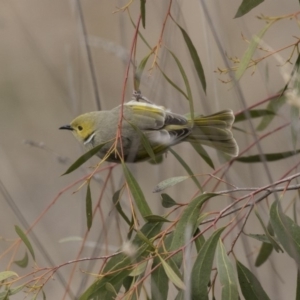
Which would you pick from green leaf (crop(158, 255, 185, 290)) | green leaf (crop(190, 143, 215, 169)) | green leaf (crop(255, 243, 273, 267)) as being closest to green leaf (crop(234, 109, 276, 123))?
green leaf (crop(190, 143, 215, 169))

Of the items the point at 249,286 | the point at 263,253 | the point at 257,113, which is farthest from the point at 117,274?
the point at 257,113

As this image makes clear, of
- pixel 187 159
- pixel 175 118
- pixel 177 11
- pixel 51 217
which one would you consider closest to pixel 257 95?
pixel 187 159

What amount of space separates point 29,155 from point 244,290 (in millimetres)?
4439

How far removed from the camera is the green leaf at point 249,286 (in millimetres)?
1534

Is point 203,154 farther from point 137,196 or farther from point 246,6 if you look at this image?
point 246,6

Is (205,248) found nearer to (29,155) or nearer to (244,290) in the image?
(244,290)

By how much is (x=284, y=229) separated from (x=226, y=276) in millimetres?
156

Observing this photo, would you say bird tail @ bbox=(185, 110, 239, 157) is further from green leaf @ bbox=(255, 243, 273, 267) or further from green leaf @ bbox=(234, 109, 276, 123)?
green leaf @ bbox=(255, 243, 273, 267)

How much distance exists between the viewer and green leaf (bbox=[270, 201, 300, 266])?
4.61 feet

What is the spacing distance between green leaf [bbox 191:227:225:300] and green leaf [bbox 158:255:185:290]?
0.24 feet

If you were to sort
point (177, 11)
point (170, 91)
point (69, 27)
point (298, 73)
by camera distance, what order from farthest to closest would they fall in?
point (69, 27) → point (170, 91) → point (177, 11) → point (298, 73)

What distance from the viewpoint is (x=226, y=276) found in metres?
1.43

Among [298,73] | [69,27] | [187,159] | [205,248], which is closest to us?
[205,248]

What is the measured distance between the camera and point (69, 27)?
5801mm
